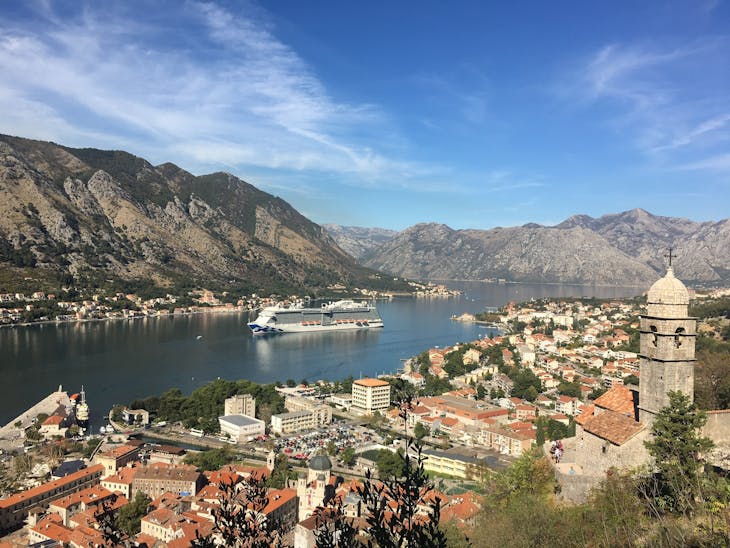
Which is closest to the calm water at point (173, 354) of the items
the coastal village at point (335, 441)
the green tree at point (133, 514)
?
the coastal village at point (335, 441)

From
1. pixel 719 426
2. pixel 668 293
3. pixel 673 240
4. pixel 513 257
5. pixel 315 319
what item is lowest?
pixel 315 319

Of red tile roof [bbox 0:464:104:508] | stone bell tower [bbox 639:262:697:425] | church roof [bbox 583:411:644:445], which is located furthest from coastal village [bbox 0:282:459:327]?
stone bell tower [bbox 639:262:697:425]

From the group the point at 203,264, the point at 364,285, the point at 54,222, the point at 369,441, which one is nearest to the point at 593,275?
the point at 364,285

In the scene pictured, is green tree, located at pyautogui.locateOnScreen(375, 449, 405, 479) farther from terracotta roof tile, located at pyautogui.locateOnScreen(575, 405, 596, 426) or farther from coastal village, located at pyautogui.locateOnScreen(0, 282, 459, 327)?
coastal village, located at pyautogui.locateOnScreen(0, 282, 459, 327)

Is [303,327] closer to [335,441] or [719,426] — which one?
[335,441]

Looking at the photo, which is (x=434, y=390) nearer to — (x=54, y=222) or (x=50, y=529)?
(x=50, y=529)

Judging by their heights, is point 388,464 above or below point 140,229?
below

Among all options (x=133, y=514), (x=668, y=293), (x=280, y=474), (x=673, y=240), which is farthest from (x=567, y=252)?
(x=668, y=293)
